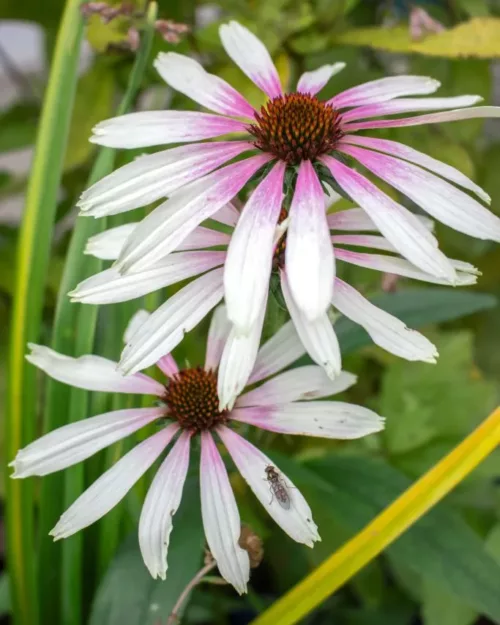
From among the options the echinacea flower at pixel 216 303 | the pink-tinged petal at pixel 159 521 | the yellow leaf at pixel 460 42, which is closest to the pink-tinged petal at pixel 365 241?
the echinacea flower at pixel 216 303

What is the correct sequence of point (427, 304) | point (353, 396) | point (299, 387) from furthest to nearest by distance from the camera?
1. point (353, 396)
2. point (427, 304)
3. point (299, 387)

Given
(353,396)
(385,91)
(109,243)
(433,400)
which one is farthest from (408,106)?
(353,396)

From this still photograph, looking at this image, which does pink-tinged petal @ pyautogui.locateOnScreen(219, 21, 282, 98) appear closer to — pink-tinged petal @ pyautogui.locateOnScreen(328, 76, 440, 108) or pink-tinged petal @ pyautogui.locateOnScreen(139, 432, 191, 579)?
pink-tinged petal @ pyautogui.locateOnScreen(328, 76, 440, 108)

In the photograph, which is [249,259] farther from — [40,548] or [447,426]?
[447,426]

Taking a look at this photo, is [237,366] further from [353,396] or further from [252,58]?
[353,396]

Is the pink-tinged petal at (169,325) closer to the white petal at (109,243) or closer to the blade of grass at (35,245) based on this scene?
the white petal at (109,243)
